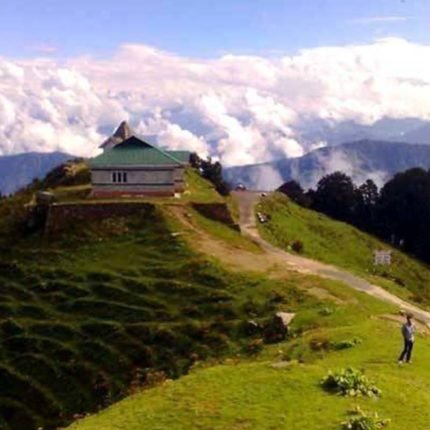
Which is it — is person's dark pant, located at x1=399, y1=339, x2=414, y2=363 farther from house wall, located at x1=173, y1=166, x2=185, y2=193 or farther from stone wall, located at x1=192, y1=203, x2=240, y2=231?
house wall, located at x1=173, y1=166, x2=185, y2=193

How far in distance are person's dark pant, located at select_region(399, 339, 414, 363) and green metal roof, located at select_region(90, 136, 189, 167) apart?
4506 cm

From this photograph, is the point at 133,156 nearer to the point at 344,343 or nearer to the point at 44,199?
the point at 44,199

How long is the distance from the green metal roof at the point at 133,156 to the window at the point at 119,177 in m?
0.87

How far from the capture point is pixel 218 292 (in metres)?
50.4

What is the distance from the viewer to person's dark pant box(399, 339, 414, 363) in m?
30.2

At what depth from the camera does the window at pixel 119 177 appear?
7300 cm

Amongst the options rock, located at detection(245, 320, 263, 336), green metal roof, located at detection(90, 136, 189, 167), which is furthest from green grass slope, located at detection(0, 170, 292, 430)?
green metal roof, located at detection(90, 136, 189, 167)

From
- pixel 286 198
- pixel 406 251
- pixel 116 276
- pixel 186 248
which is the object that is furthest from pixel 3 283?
pixel 406 251

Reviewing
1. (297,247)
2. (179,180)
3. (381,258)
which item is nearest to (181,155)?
(179,180)

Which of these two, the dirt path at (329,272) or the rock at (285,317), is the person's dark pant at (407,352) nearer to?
the rock at (285,317)

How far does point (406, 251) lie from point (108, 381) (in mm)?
72302

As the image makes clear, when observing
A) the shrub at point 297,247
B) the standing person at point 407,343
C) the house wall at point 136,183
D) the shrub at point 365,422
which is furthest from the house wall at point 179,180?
the shrub at point 365,422

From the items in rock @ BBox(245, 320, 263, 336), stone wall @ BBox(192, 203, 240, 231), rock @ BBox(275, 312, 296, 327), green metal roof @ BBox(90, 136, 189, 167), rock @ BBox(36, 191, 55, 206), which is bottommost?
rock @ BBox(245, 320, 263, 336)

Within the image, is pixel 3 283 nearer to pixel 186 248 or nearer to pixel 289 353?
pixel 186 248
